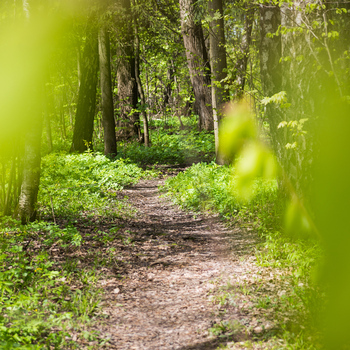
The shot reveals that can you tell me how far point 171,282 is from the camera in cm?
457

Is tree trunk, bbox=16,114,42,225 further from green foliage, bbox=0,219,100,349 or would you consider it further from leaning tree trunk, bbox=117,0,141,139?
leaning tree trunk, bbox=117,0,141,139

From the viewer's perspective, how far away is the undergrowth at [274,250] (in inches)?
124

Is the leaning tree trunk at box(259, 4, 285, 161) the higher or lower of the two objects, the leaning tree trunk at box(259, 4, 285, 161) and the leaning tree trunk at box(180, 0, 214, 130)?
the lower

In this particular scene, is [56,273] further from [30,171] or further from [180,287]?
[30,171]

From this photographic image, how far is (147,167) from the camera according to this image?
14.0 m

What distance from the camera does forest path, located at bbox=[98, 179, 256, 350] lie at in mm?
3334

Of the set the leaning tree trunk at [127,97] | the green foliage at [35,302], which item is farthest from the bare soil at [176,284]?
the leaning tree trunk at [127,97]

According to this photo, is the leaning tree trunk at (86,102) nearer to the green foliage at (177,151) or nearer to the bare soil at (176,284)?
the green foliage at (177,151)

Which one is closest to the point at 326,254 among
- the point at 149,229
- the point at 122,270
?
the point at 122,270

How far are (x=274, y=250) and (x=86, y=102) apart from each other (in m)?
11.2

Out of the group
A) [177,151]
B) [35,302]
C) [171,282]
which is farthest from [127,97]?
[35,302]

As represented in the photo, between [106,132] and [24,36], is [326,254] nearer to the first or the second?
[24,36]

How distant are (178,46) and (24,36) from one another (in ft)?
37.3

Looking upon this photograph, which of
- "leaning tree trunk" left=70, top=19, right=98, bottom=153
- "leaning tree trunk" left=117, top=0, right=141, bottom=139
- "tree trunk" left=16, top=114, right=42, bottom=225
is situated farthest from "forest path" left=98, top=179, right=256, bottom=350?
"leaning tree trunk" left=117, top=0, right=141, bottom=139
